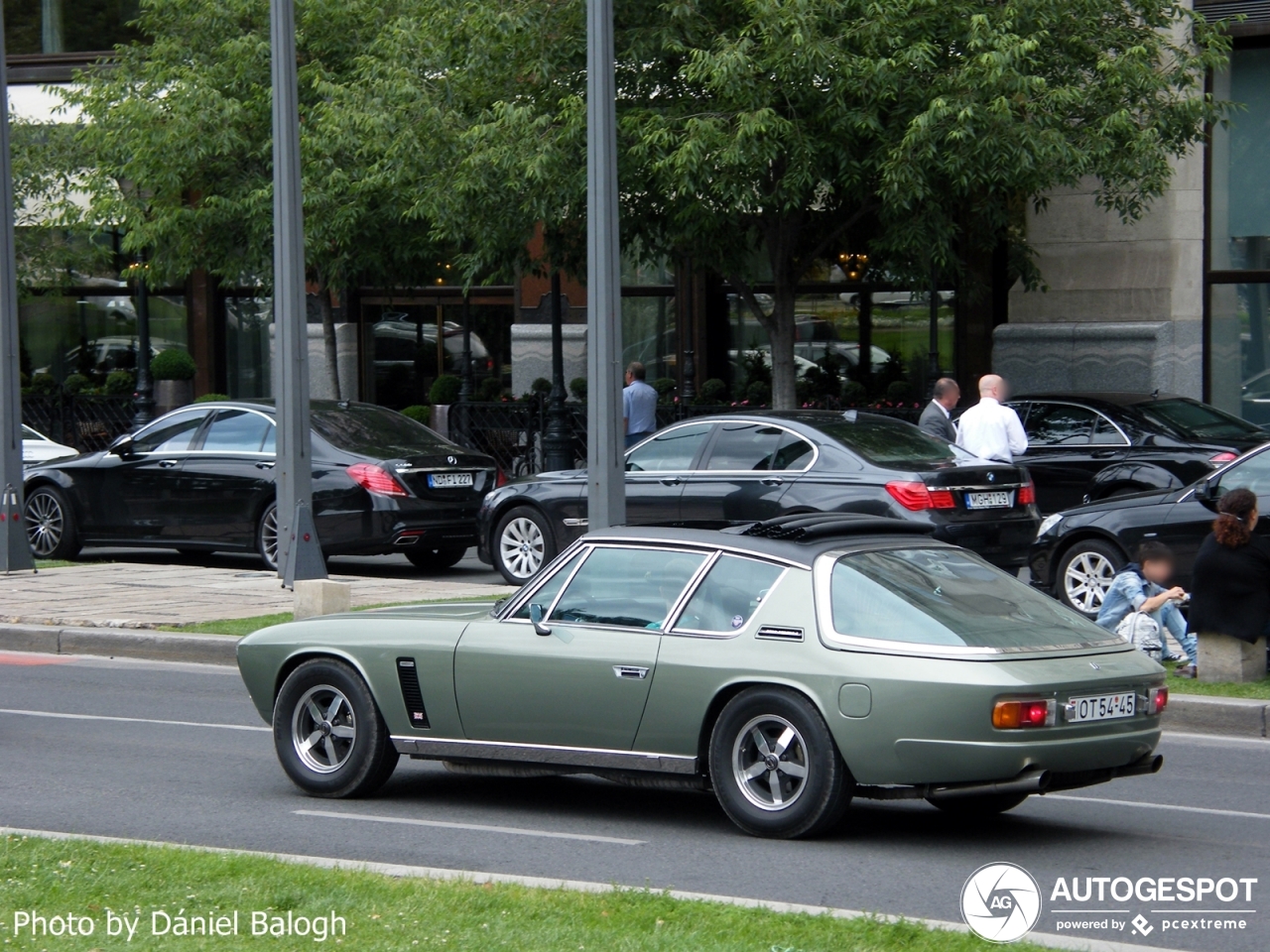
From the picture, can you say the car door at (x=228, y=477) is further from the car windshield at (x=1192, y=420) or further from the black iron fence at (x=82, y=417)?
the black iron fence at (x=82, y=417)

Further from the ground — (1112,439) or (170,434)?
(170,434)

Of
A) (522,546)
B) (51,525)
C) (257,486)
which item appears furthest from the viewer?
(51,525)

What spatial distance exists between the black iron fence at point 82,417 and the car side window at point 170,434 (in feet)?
42.2

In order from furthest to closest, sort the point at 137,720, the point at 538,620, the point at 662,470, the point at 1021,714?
the point at 662,470, the point at 137,720, the point at 538,620, the point at 1021,714

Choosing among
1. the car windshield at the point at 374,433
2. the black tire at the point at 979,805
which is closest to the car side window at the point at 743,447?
the car windshield at the point at 374,433

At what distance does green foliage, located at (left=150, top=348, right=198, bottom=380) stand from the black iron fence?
660 mm

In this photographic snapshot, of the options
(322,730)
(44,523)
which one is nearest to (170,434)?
(44,523)

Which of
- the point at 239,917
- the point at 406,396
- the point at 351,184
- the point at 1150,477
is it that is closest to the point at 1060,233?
the point at 1150,477

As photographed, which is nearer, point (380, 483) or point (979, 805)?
point (979, 805)

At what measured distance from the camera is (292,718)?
8156mm

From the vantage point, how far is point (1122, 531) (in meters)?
13.3

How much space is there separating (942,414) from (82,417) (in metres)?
19.3

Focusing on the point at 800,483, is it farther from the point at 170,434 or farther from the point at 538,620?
the point at 170,434

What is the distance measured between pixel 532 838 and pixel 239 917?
6.40 ft
